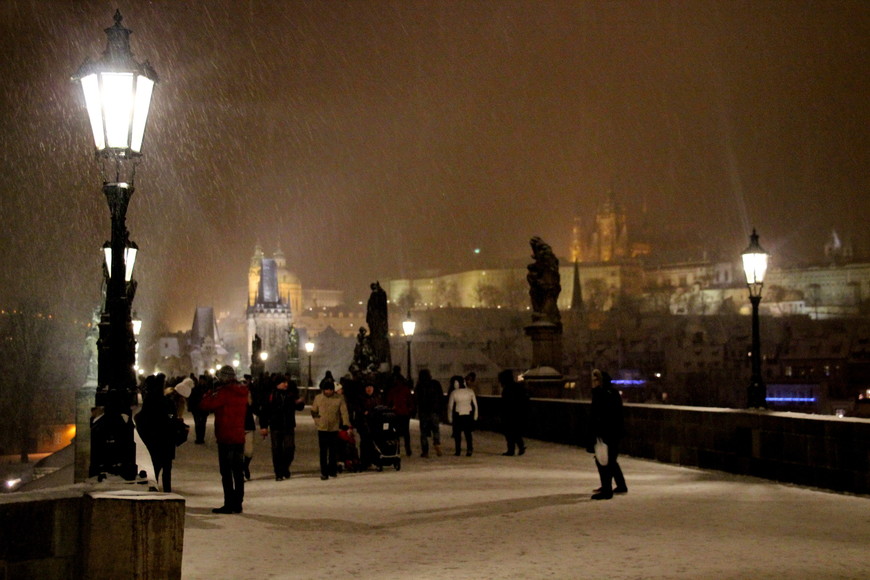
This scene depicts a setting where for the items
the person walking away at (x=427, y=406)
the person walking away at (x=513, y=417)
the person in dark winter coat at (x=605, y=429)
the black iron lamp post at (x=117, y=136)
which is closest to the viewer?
the black iron lamp post at (x=117, y=136)

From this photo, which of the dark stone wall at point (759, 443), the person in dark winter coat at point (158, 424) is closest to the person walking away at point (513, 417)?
the dark stone wall at point (759, 443)

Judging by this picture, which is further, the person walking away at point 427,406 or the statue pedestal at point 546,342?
the statue pedestal at point 546,342

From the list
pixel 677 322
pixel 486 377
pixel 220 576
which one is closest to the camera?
pixel 220 576

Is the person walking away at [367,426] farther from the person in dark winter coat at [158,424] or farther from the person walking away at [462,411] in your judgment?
the person in dark winter coat at [158,424]

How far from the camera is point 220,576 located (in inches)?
297

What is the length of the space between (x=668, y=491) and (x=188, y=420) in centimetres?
2375

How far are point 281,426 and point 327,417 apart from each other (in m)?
0.82

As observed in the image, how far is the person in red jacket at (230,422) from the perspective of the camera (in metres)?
11.1

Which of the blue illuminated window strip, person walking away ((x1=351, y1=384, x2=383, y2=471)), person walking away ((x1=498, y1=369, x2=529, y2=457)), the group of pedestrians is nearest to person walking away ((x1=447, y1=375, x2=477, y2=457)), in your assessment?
the group of pedestrians

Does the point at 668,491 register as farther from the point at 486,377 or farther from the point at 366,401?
the point at 486,377

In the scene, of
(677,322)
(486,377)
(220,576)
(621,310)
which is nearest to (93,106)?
(220,576)

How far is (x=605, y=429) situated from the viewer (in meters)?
11.7

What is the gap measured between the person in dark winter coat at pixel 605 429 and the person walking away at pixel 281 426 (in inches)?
182

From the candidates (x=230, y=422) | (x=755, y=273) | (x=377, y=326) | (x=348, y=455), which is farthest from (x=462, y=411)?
(x=377, y=326)
